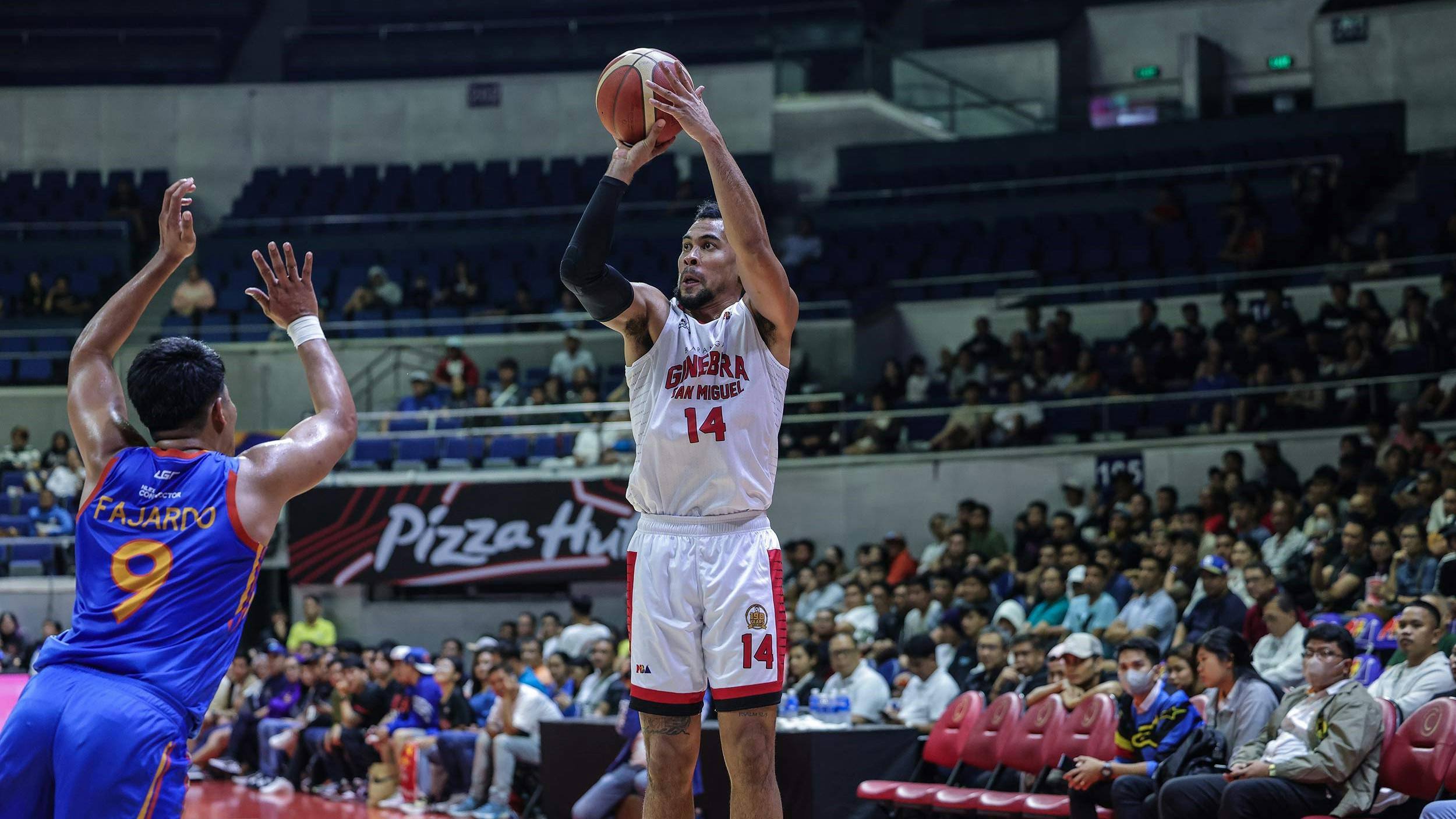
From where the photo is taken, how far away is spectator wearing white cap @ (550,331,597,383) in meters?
19.8

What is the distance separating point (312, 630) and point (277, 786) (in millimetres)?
2860

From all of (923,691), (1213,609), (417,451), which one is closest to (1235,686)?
(1213,609)

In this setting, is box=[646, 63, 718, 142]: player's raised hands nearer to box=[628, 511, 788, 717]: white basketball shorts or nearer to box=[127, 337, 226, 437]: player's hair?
box=[628, 511, 788, 717]: white basketball shorts

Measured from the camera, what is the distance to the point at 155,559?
3686 mm

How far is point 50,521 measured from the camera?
59.7 ft

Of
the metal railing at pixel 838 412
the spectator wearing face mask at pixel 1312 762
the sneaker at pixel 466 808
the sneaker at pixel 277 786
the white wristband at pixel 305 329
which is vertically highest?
the white wristband at pixel 305 329

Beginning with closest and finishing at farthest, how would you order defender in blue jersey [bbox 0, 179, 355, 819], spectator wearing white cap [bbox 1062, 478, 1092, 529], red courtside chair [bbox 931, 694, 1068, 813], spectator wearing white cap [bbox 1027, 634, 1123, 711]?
defender in blue jersey [bbox 0, 179, 355, 819] < red courtside chair [bbox 931, 694, 1068, 813] < spectator wearing white cap [bbox 1027, 634, 1123, 711] < spectator wearing white cap [bbox 1062, 478, 1092, 529]

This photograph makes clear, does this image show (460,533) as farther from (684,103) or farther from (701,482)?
(684,103)

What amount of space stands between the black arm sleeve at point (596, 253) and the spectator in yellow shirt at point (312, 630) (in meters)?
12.9

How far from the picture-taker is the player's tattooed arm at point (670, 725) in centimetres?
486

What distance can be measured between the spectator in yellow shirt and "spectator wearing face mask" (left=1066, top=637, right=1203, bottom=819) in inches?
409

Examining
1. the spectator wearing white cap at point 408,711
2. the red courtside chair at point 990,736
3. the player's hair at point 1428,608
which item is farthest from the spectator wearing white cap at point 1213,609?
the spectator wearing white cap at point 408,711

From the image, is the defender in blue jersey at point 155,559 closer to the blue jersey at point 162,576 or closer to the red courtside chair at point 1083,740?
the blue jersey at point 162,576

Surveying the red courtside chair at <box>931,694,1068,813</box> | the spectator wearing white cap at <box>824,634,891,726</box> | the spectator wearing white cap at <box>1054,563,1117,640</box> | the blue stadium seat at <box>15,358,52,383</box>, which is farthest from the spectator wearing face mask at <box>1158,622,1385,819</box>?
the blue stadium seat at <box>15,358,52,383</box>
